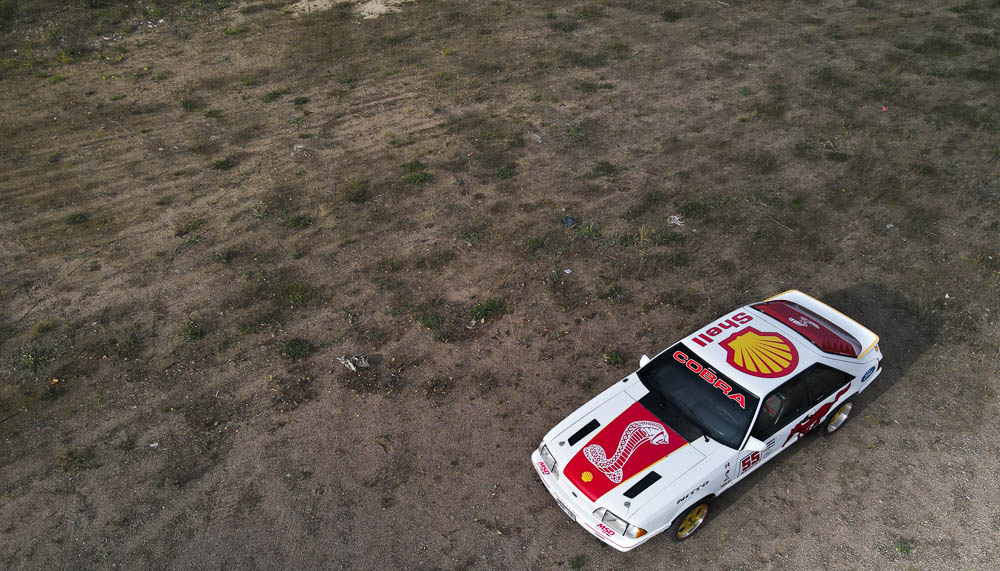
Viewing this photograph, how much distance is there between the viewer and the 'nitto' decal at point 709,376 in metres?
6.52

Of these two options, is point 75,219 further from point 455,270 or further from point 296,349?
point 455,270

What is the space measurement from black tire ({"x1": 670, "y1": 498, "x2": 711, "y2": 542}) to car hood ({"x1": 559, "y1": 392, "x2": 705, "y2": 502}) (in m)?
0.47

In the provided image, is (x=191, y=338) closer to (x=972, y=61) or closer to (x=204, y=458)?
(x=204, y=458)

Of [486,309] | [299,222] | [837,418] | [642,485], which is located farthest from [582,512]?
[299,222]

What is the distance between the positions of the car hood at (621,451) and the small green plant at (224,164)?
10.2m

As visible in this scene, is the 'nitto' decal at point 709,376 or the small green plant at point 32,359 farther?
the small green plant at point 32,359

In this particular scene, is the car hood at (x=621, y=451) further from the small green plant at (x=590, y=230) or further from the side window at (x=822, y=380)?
the small green plant at (x=590, y=230)

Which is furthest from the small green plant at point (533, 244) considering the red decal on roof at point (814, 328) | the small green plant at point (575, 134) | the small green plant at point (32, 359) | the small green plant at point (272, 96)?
the small green plant at point (272, 96)

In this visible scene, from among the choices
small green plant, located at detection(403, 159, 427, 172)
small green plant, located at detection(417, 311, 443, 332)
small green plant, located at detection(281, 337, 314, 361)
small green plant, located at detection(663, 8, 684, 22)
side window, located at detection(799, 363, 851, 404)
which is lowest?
small green plant, located at detection(281, 337, 314, 361)

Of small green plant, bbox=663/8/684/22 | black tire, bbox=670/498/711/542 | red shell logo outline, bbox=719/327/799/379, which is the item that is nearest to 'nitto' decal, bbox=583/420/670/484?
black tire, bbox=670/498/711/542

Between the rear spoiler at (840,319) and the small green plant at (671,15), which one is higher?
the small green plant at (671,15)

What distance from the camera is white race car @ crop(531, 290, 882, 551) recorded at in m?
6.10

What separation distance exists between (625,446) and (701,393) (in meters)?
1.17

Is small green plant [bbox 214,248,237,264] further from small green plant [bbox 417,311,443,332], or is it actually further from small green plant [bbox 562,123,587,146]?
small green plant [bbox 562,123,587,146]
